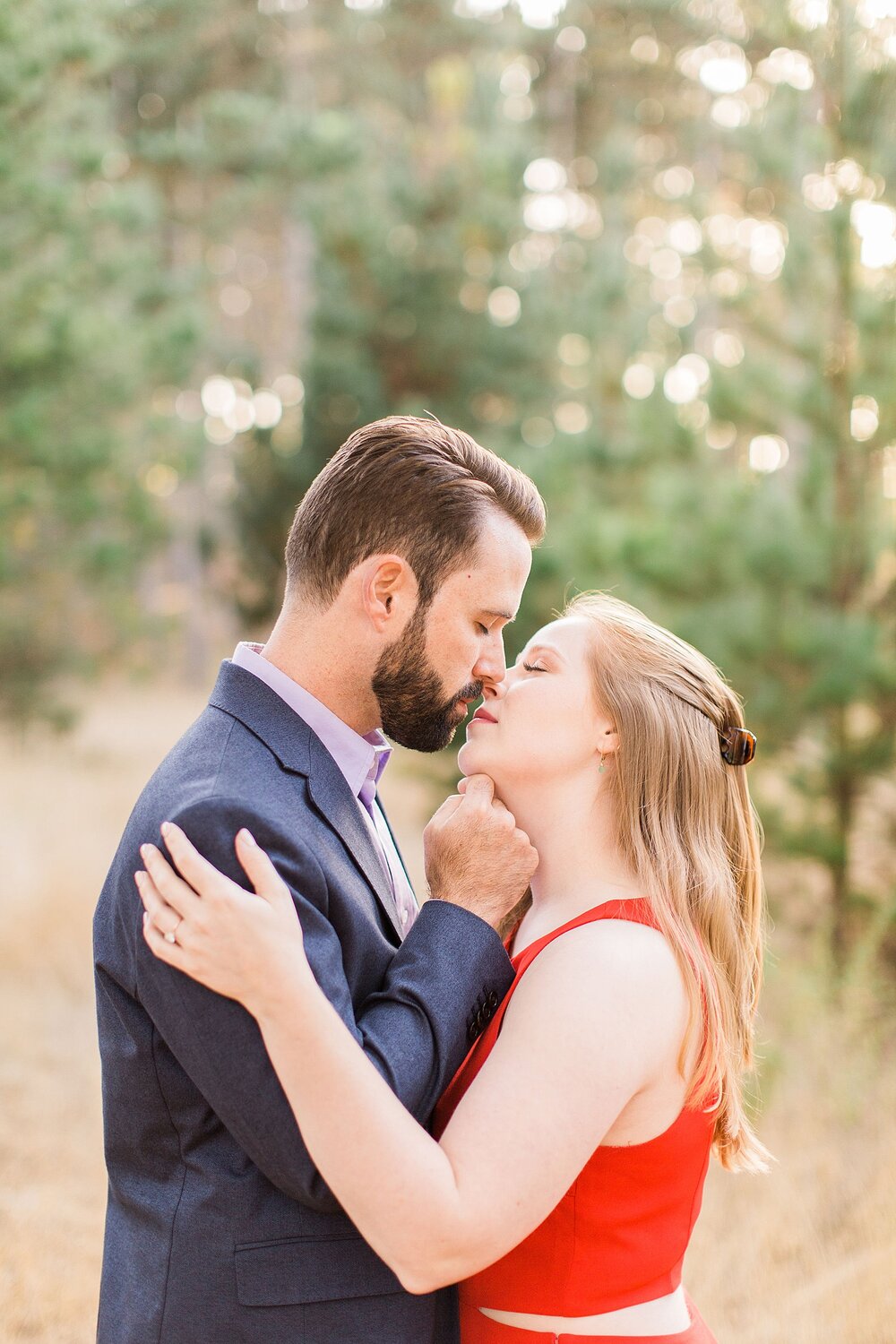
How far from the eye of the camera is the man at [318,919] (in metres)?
1.64

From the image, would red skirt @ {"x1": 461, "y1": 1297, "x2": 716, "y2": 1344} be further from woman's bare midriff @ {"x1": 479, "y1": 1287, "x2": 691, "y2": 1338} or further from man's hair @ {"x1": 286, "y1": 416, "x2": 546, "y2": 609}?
man's hair @ {"x1": 286, "y1": 416, "x2": 546, "y2": 609}

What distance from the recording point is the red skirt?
74.2 inches

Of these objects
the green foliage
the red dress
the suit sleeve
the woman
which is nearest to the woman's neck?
the woman

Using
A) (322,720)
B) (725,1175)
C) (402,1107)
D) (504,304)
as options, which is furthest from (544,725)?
(504,304)

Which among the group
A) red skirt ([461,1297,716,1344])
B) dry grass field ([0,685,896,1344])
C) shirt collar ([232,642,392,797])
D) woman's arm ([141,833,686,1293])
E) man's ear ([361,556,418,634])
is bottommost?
dry grass field ([0,685,896,1344])

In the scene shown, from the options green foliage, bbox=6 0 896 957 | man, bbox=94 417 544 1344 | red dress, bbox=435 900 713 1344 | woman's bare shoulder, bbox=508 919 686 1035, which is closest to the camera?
man, bbox=94 417 544 1344

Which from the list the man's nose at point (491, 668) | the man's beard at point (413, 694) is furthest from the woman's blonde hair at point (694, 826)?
the man's beard at point (413, 694)

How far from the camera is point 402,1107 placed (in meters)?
1.58

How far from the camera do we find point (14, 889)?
8008 mm

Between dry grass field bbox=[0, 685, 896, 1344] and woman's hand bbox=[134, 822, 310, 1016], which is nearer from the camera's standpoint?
woman's hand bbox=[134, 822, 310, 1016]

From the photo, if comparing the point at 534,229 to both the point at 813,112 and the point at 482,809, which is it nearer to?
the point at 813,112

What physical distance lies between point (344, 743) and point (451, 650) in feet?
0.83

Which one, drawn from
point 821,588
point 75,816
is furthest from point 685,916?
point 75,816

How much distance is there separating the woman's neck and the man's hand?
115mm
